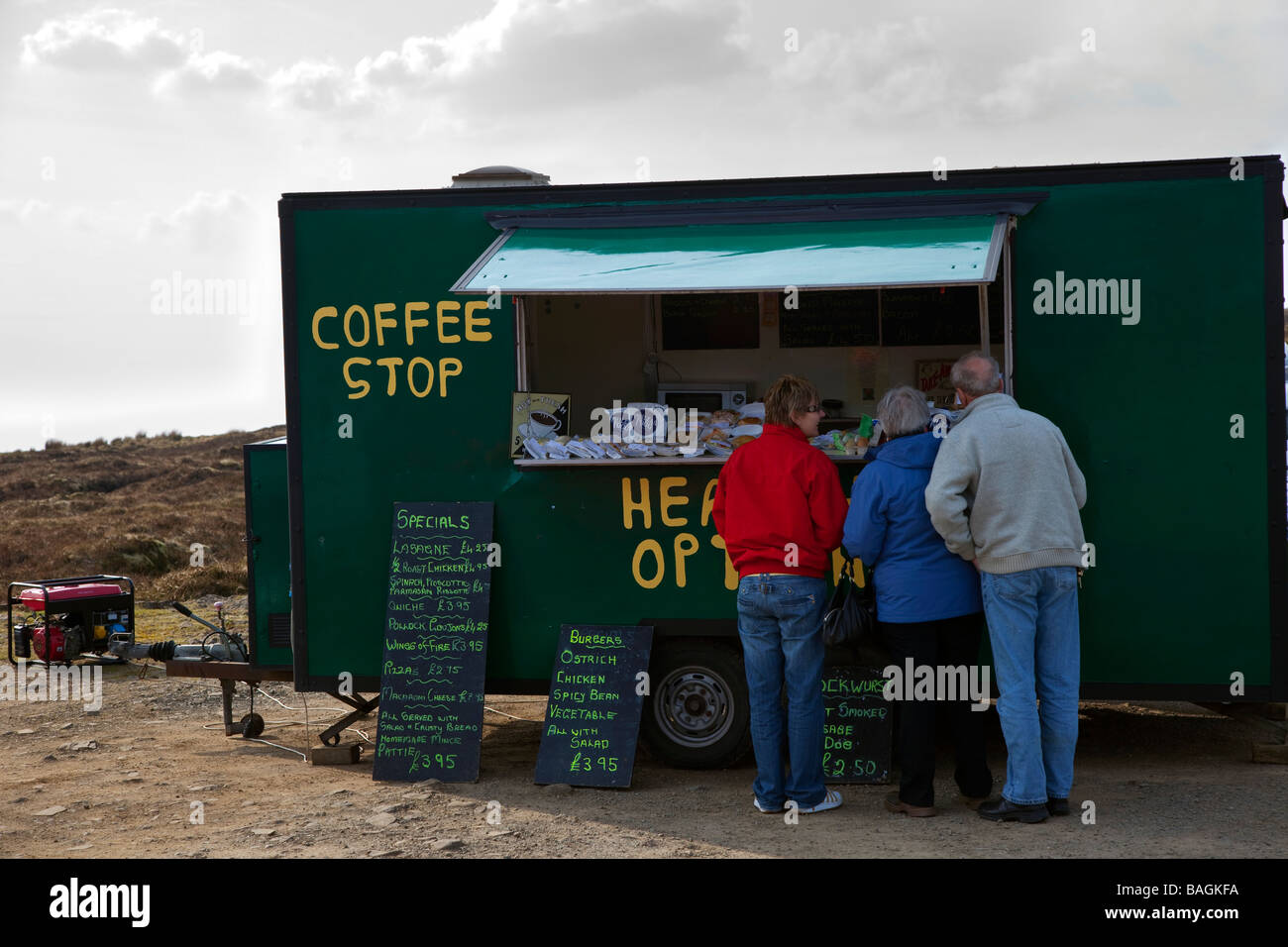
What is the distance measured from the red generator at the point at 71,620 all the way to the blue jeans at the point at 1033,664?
624cm

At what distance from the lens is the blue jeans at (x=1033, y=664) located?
4719 mm

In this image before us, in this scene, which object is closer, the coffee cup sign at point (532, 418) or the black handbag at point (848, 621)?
the black handbag at point (848, 621)

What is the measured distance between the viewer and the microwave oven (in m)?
7.18

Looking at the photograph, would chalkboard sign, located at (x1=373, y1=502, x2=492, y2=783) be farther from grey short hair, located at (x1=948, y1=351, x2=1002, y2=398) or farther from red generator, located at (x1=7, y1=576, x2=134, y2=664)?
red generator, located at (x1=7, y1=576, x2=134, y2=664)

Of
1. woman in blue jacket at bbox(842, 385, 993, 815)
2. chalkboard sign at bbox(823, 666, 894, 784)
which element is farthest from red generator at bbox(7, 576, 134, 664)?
woman in blue jacket at bbox(842, 385, 993, 815)

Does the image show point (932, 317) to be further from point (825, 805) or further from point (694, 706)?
point (825, 805)

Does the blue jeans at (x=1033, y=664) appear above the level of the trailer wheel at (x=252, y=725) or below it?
above

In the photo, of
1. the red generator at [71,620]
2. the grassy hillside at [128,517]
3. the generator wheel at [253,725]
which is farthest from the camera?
the grassy hillside at [128,517]

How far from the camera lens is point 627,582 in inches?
235

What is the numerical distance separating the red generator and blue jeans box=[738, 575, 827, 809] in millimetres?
5344

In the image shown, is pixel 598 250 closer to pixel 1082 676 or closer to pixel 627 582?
pixel 627 582

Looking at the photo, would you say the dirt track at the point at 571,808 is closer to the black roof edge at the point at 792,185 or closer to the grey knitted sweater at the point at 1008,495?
the grey knitted sweater at the point at 1008,495

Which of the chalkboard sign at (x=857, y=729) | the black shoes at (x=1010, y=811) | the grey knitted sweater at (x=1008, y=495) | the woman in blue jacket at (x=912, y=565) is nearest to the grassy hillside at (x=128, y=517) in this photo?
the chalkboard sign at (x=857, y=729)

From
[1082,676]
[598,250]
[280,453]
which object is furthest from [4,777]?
[1082,676]
